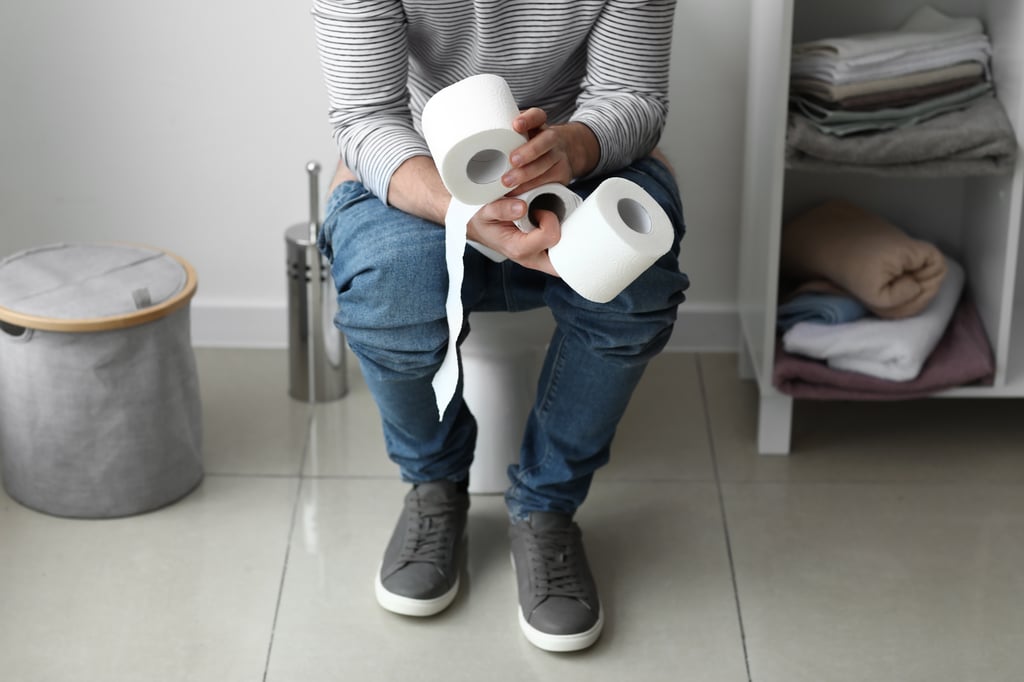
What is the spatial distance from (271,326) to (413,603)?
2.65ft

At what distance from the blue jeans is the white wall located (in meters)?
0.57

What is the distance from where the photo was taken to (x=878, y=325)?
169cm

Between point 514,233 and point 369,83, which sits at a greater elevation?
point 369,83

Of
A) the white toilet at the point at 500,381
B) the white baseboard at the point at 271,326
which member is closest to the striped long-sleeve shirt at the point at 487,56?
the white toilet at the point at 500,381

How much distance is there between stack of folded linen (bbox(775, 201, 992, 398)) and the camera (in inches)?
66.0

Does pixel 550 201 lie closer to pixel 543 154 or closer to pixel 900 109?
pixel 543 154

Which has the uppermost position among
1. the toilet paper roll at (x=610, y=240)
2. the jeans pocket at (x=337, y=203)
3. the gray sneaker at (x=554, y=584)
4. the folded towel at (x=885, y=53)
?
the folded towel at (x=885, y=53)

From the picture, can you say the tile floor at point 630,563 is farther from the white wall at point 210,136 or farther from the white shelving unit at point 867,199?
the white wall at point 210,136

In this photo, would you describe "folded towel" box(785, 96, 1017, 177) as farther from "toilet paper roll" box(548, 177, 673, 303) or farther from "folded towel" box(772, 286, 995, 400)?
"toilet paper roll" box(548, 177, 673, 303)

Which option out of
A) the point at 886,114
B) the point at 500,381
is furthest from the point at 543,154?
the point at 886,114

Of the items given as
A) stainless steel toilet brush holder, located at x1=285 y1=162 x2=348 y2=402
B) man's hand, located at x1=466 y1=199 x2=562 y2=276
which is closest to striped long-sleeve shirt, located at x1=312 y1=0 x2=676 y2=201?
man's hand, located at x1=466 y1=199 x2=562 y2=276

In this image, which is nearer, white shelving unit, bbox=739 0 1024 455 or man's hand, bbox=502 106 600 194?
man's hand, bbox=502 106 600 194

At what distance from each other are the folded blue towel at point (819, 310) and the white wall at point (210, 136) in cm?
29

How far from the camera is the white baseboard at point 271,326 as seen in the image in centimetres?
207
